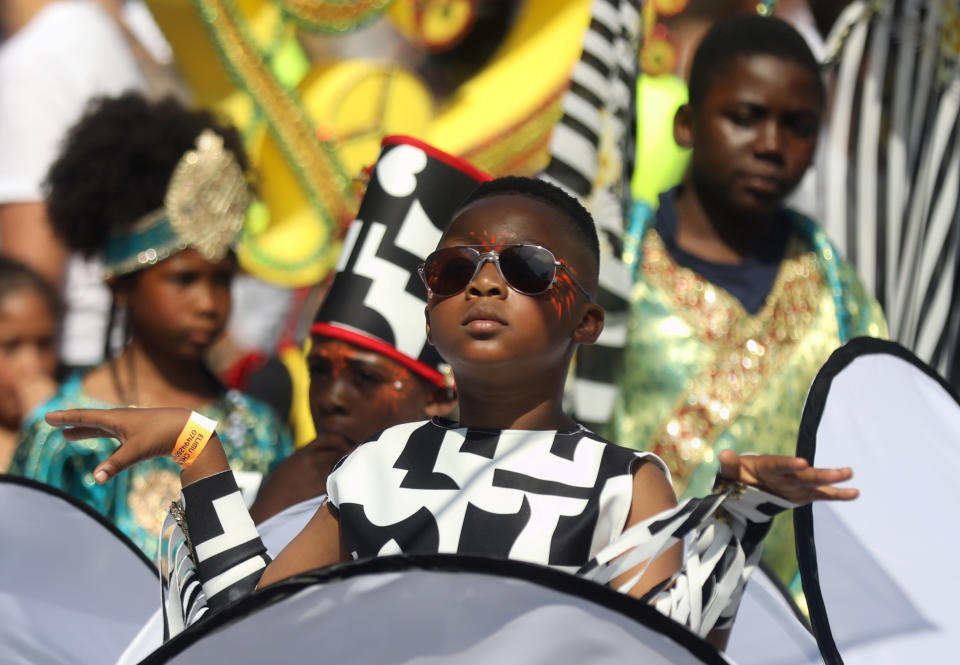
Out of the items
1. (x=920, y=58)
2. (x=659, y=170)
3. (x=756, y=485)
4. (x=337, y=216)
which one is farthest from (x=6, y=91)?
(x=756, y=485)

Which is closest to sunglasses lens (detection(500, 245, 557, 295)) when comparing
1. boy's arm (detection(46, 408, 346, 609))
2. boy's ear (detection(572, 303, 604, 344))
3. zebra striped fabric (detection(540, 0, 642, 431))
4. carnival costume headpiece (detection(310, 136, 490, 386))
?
boy's ear (detection(572, 303, 604, 344))

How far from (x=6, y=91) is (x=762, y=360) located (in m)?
2.56

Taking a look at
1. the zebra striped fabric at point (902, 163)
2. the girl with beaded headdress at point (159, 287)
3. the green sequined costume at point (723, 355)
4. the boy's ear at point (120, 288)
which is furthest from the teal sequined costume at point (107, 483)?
the zebra striped fabric at point (902, 163)

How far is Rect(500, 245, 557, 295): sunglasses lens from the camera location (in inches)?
49.7

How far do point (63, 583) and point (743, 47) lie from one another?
160 cm

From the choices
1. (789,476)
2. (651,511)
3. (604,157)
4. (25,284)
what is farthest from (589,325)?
(25,284)

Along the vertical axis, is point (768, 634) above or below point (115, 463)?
below

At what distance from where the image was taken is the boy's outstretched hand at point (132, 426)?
1.24 metres

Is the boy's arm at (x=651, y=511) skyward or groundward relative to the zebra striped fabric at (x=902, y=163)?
groundward

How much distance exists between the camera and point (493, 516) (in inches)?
47.1

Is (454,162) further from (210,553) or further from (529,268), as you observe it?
(210,553)

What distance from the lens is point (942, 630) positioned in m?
1.23

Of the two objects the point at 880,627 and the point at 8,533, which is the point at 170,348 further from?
the point at 880,627

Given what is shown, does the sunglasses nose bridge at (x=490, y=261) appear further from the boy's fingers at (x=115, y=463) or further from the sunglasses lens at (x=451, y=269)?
the boy's fingers at (x=115, y=463)
